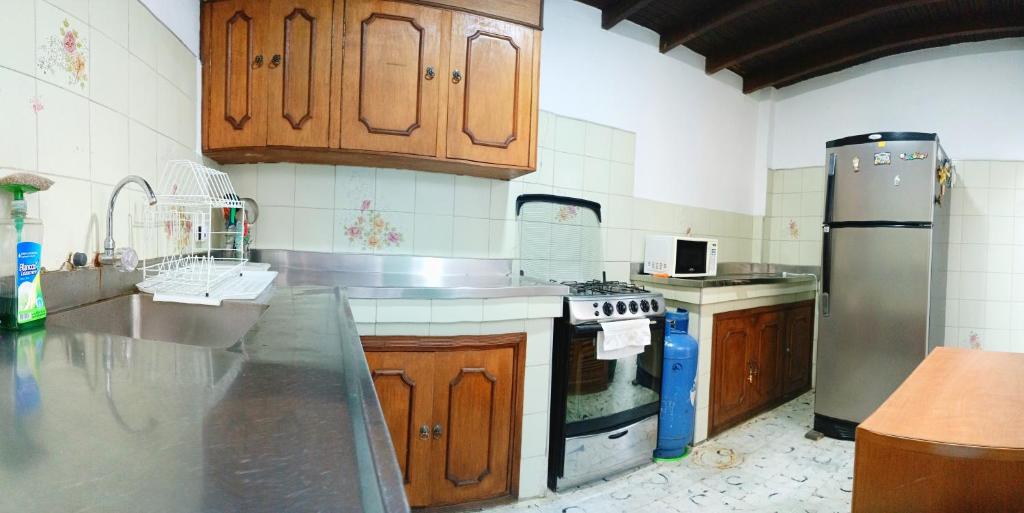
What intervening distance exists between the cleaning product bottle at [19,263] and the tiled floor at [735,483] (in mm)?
1608

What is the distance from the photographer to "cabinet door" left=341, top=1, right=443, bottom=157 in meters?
1.93

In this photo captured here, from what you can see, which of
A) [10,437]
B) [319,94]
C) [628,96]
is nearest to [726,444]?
[628,96]

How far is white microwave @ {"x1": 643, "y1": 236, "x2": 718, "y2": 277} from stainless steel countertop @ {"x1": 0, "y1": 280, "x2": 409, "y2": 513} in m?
2.37

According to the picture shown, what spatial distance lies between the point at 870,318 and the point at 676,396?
1328mm

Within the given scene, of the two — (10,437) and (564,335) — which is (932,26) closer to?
(564,335)

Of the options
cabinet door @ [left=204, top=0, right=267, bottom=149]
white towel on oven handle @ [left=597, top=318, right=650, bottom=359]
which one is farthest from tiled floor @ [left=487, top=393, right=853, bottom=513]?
cabinet door @ [left=204, top=0, right=267, bottom=149]

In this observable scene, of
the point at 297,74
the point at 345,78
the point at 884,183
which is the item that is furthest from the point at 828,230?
the point at 297,74

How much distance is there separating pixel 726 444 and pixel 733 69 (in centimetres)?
282

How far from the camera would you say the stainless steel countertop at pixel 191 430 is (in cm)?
32

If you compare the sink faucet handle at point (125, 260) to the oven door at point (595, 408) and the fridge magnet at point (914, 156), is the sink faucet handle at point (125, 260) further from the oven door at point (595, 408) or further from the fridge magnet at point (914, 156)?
the fridge magnet at point (914, 156)

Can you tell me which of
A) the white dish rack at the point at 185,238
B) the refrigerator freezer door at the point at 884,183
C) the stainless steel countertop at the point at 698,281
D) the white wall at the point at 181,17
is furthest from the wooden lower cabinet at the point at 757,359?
the white wall at the point at 181,17

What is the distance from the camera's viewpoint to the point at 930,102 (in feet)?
10.8

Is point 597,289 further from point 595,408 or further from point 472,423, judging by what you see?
point 472,423

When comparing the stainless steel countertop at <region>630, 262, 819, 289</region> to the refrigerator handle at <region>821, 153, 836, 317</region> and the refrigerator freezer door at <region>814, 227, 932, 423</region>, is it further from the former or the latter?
the refrigerator freezer door at <region>814, 227, 932, 423</region>
